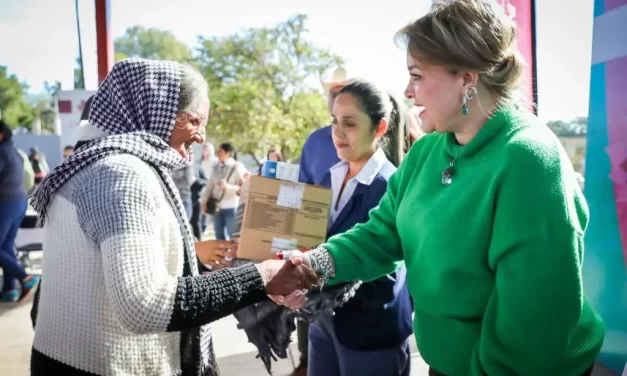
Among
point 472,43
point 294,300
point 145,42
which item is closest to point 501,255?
point 472,43

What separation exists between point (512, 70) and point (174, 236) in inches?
41.4

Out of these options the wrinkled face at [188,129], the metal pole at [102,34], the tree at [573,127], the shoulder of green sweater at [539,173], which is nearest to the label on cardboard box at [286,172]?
the wrinkled face at [188,129]

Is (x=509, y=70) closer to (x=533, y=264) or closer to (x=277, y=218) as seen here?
(x=533, y=264)

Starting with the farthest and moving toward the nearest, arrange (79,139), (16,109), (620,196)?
(16,109) → (620,196) → (79,139)

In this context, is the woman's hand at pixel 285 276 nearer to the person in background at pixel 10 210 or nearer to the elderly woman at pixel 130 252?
the elderly woman at pixel 130 252

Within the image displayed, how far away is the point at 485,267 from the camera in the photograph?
1.42m

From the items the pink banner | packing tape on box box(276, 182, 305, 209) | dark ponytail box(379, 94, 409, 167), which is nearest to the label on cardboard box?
packing tape on box box(276, 182, 305, 209)

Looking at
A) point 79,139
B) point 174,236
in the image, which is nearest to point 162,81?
point 79,139

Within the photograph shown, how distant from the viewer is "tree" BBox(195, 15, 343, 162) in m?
21.7

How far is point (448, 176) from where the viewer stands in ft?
5.08

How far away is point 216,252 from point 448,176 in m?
1.06

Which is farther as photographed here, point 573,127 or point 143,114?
point 573,127

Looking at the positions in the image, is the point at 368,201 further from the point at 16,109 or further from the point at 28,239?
the point at 16,109

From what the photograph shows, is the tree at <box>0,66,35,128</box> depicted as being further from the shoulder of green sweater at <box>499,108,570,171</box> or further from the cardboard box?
the shoulder of green sweater at <box>499,108,570,171</box>
